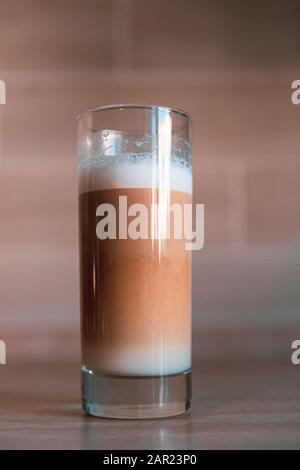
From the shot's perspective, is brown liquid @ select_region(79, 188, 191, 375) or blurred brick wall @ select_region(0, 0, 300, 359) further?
blurred brick wall @ select_region(0, 0, 300, 359)

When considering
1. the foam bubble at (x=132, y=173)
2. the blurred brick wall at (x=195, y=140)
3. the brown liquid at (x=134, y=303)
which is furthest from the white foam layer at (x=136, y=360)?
the blurred brick wall at (x=195, y=140)

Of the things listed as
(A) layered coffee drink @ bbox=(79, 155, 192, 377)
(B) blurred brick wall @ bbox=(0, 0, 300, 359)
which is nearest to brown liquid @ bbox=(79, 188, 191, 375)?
(A) layered coffee drink @ bbox=(79, 155, 192, 377)

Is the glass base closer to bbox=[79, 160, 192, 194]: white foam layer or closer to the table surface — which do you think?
the table surface

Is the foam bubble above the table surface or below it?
above

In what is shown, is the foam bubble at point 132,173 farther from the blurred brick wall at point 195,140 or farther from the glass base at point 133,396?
the blurred brick wall at point 195,140

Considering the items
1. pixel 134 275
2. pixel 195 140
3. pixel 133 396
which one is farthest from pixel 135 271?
pixel 195 140

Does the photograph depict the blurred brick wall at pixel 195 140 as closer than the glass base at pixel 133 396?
No

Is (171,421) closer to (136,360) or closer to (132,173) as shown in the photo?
(136,360)
